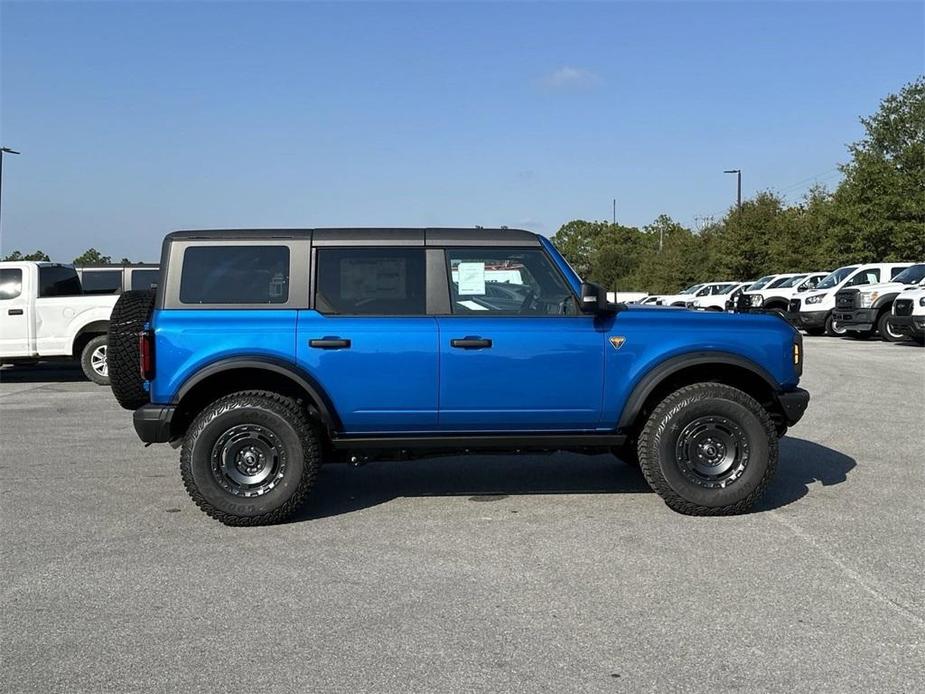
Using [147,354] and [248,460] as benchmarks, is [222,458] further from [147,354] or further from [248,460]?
[147,354]

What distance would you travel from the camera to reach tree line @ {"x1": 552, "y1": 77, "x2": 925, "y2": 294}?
33594 millimetres

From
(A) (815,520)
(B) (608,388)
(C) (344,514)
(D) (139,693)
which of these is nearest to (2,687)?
(D) (139,693)

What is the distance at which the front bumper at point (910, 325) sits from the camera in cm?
1791

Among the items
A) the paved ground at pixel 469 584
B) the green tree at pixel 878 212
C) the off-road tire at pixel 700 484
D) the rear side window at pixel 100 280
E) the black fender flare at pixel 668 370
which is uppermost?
the green tree at pixel 878 212

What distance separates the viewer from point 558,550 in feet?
16.4

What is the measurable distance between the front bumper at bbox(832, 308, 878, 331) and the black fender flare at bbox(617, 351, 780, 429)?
16.4 m

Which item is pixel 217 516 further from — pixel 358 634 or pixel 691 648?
pixel 691 648

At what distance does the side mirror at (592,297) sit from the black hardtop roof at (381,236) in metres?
0.51

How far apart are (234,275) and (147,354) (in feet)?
2.43

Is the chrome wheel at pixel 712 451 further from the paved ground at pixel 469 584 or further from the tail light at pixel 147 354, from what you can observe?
the tail light at pixel 147 354

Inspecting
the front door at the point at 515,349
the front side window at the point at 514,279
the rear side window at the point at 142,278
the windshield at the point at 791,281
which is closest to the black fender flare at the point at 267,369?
the front door at the point at 515,349

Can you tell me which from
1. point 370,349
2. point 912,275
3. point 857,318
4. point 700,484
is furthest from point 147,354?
point 912,275

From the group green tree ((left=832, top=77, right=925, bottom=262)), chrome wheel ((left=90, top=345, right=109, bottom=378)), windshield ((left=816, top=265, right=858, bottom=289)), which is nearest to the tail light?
chrome wheel ((left=90, top=345, right=109, bottom=378))

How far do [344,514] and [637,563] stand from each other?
6.64 ft
